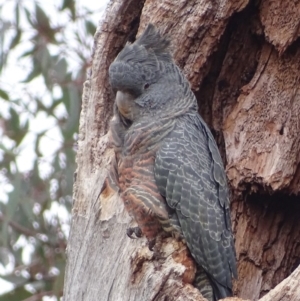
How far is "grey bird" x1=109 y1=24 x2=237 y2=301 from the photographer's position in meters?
3.18

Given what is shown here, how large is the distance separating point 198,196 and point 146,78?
57cm

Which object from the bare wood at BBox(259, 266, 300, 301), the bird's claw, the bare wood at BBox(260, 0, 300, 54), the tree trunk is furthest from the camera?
the bare wood at BBox(260, 0, 300, 54)

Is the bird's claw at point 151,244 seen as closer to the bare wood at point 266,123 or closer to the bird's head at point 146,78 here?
the bird's head at point 146,78

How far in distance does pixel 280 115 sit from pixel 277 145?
0.51ft

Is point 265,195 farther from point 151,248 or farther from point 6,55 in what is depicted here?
point 6,55

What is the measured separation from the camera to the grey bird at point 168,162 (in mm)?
3178

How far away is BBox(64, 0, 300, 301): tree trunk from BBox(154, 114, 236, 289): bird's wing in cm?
25

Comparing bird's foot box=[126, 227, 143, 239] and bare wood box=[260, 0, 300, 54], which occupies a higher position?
bare wood box=[260, 0, 300, 54]

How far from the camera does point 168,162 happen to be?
10.6 ft

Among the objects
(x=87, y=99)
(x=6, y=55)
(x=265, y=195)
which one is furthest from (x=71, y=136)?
(x=265, y=195)

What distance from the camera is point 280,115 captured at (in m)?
3.66

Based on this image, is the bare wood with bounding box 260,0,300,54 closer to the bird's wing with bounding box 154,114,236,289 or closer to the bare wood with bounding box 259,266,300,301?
the bird's wing with bounding box 154,114,236,289

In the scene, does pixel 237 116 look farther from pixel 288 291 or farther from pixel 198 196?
pixel 288 291

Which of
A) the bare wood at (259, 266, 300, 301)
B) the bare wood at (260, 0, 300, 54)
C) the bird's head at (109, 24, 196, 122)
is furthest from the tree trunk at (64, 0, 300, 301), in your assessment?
the bare wood at (259, 266, 300, 301)
